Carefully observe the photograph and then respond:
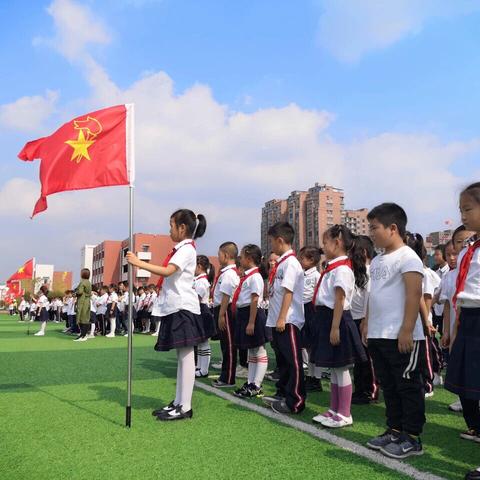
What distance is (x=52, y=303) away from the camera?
32.4 meters

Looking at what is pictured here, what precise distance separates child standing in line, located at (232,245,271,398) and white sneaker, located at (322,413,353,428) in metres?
1.48

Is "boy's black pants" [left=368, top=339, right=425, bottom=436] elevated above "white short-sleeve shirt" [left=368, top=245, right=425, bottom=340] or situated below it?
below

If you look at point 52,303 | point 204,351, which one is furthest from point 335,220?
point 204,351

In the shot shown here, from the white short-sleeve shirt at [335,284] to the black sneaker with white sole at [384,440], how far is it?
1161mm

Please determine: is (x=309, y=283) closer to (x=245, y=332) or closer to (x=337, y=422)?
(x=245, y=332)

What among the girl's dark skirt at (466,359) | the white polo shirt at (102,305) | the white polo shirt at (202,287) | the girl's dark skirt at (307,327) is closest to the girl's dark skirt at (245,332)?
the girl's dark skirt at (307,327)

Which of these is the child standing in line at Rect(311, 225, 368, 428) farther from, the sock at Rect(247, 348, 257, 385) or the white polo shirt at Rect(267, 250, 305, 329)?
the sock at Rect(247, 348, 257, 385)

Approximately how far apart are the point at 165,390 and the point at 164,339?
1.72 m

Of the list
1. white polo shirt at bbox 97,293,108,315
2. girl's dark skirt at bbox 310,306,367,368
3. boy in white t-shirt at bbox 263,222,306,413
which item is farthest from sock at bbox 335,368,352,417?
white polo shirt at bbox 97,293,108,315

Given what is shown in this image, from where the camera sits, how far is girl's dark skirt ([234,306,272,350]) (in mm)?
5777

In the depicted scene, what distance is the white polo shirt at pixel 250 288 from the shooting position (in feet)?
19.5

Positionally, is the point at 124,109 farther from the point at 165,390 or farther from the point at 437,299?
the point at 437,299

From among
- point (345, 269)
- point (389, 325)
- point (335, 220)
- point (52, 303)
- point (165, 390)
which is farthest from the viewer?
point (335, 220)

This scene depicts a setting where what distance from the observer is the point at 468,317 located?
3.22 metres
